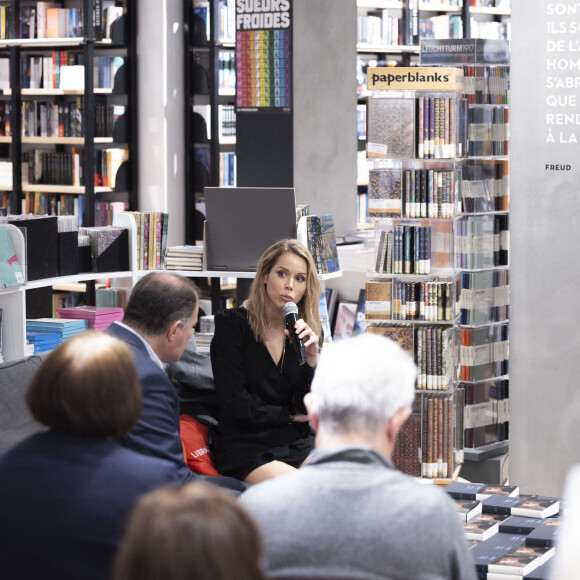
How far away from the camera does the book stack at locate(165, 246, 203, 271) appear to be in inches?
212

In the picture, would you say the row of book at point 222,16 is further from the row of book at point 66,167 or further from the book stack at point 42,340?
the book stack at point 42,340

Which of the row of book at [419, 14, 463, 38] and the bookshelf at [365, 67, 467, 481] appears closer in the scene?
the bookshelf at [365, 67, 467, 481]

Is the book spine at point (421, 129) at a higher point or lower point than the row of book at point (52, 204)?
higher

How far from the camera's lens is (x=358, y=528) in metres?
1.68

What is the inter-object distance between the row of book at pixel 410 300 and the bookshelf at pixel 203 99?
304 cm

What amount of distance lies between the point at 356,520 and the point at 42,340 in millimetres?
3396

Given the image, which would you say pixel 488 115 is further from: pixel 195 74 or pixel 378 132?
pixel 195 74

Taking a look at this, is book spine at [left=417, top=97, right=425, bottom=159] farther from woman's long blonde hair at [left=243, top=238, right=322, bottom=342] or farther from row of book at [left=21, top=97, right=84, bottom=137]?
row of book at [left=21, top=97, right=84, bottom=137]

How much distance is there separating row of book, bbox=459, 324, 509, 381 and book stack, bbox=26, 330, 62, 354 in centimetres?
239

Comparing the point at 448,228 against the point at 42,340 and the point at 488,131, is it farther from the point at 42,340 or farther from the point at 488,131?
the point at 42,340

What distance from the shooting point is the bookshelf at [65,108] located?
8602mm

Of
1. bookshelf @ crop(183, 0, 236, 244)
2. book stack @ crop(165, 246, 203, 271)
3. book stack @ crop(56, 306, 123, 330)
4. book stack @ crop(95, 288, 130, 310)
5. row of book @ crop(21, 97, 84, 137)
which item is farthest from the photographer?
row of book @ crop(21, 97, 84, 137)

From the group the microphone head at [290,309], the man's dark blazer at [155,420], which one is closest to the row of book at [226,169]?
the microphone head at [290,309]

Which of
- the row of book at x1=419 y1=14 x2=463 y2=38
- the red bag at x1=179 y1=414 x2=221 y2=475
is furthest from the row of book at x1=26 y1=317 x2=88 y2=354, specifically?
the row of book at x1=419 y1=14 x2=463 y2=38
